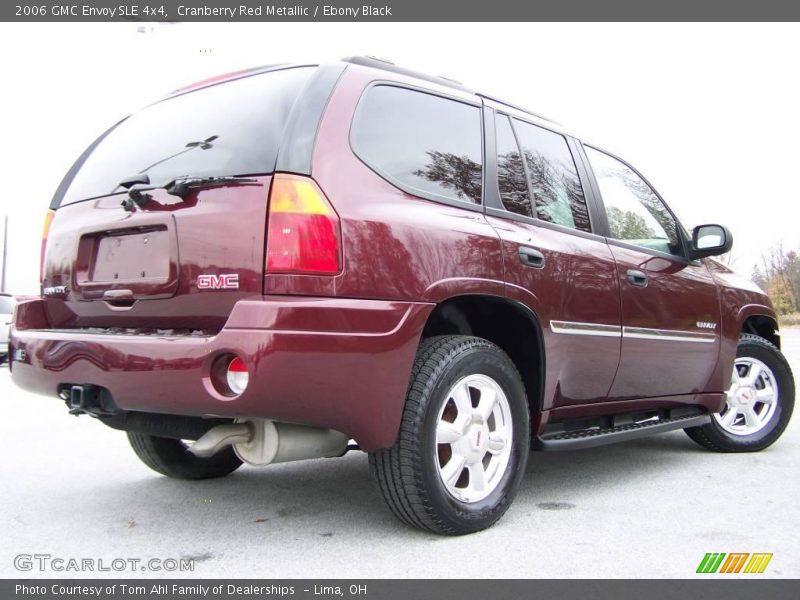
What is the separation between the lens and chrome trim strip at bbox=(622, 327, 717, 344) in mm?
3967

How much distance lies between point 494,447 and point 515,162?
1369mm

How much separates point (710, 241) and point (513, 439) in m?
2.22

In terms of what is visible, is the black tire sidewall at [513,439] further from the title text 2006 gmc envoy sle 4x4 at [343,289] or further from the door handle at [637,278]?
the door handle at [637,278]

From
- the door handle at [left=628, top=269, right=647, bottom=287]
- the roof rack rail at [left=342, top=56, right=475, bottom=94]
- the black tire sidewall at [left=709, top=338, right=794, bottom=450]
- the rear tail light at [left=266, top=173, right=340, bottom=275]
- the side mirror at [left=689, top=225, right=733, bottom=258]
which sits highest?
the roof rack rail at [left=342, top=56, right=475, bottom=94]

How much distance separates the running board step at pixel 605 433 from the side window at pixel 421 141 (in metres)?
1.16

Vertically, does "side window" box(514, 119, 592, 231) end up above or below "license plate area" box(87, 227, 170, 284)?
above

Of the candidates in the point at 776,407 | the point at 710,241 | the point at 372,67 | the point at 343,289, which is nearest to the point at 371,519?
the point at 343,289

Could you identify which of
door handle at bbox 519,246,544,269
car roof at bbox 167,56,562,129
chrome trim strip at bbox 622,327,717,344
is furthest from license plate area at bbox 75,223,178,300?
chrome trim strip at bbox 622,327,717,344

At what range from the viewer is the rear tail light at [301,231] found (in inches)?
101

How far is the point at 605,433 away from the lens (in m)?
3.78

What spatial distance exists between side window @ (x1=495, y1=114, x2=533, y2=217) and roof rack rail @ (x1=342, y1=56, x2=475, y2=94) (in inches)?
9.7

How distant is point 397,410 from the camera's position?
8.93 ft

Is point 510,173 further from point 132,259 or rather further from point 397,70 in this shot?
point 132,259

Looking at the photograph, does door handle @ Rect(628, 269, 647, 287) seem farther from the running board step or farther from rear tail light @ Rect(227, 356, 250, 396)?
rear tail light @ Rect(227, 356, 250, 396)
